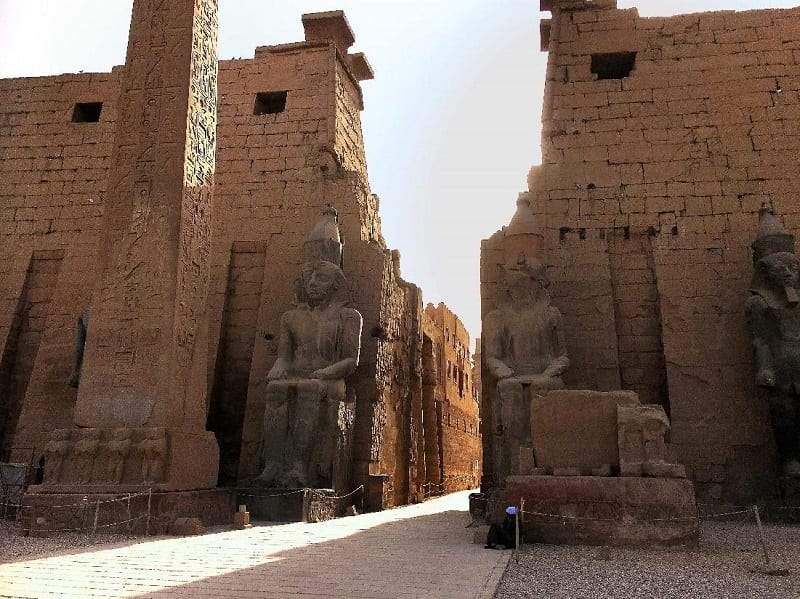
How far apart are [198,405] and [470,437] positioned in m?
12.0

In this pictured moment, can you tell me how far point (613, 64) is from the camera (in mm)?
8508

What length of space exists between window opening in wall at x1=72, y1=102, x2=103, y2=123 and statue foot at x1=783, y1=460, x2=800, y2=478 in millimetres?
9760

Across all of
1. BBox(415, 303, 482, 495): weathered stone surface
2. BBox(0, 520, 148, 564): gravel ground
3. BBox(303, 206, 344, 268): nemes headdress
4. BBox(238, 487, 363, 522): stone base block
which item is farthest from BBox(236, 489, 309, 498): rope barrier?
BBox(415, 303, 482, 495): weathered stone surface

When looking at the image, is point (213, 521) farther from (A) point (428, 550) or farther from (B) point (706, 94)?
(B) point (706, 94)

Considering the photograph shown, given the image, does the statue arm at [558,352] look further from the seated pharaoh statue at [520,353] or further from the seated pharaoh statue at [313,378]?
the seated pharaoh statue at [313,378]

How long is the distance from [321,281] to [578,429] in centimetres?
318

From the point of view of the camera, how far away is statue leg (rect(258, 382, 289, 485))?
589 cm

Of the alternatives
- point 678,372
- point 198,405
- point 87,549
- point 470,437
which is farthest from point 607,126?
point 470,437

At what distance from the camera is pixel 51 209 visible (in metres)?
9.02

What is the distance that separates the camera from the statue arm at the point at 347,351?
20.4 ft

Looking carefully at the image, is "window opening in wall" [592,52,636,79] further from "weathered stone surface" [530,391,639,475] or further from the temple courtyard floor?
the temple courtyard floor

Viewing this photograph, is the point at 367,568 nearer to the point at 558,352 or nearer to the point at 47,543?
the point at 47,543

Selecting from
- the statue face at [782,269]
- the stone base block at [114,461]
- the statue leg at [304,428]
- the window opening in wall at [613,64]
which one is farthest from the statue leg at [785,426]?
the stone base block at [114,461]

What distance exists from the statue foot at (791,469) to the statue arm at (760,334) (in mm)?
711
